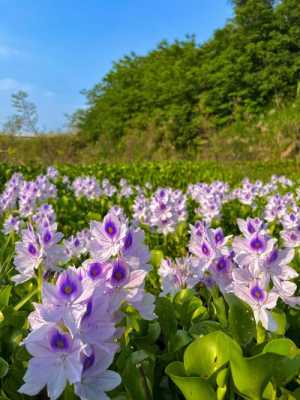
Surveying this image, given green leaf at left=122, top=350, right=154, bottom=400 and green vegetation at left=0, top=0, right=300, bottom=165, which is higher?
green vegetation at left=0, top=0, right=300, bottom=165

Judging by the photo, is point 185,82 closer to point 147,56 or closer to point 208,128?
point 208,128

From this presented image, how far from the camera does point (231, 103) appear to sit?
2175cm

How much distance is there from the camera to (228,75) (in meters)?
21.8

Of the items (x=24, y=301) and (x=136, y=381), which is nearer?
(x=136, y=381)

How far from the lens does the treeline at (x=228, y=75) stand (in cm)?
2120

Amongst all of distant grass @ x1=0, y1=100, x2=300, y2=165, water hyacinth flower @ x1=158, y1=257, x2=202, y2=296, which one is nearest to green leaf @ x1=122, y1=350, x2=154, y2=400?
water hyacinth flower @ x1=158, y1=257, x2=202, y2=296

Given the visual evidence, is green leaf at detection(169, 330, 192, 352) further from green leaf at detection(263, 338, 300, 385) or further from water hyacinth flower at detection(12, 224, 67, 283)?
water hyacinth flower at detection(12, 224, 67, 283)

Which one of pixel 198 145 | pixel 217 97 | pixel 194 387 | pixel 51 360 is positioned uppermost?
pixel 217 97

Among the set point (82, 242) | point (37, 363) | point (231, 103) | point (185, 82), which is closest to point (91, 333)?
point (37, 363)

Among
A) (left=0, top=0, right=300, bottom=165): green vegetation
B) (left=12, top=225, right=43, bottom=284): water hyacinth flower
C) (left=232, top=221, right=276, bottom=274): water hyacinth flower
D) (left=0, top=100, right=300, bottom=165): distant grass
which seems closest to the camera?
(left=232, top=221, right=276, bottom=274): water hyacinth flower

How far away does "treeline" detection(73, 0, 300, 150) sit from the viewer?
2120cm

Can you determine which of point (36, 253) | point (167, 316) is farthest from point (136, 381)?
point (36, 253)

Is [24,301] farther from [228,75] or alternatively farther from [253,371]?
[228,75]

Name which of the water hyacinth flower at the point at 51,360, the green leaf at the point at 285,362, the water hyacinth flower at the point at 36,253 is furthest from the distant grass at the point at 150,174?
the water hyacinth flower at the point at 51,360
